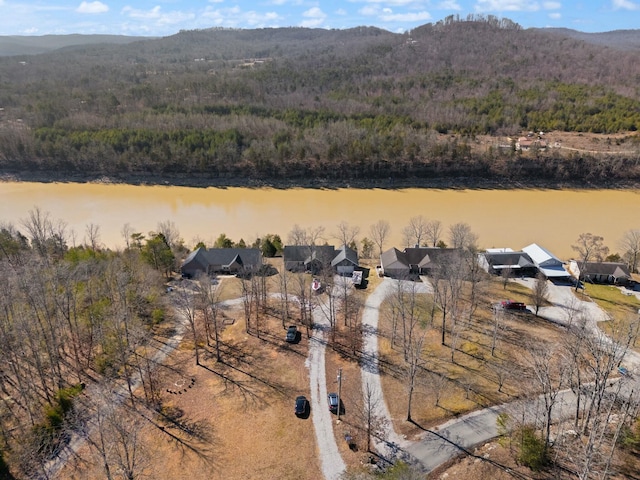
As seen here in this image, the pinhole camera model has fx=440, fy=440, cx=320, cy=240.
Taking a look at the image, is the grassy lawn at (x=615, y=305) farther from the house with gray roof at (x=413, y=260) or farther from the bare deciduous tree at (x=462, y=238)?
the house with gray roof at (x=413, y=260)

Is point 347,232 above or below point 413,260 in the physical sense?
below

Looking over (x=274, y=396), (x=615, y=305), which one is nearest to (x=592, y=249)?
(x=615, y=305)

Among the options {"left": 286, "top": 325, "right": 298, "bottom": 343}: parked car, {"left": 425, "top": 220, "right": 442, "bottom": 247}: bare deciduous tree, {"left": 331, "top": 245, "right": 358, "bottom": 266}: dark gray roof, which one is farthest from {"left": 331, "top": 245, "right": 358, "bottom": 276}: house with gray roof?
{"left": 286, "top": 325, "right": 298, "bottom": 343}: parked car

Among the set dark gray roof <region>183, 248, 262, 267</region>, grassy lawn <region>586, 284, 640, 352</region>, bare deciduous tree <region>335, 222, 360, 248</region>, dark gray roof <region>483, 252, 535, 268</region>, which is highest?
dark gray roof <region>183, 248, 262, 267</region>

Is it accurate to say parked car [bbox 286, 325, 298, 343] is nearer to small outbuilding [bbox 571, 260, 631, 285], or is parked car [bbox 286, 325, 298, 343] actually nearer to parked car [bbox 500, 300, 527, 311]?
parked car [bbox 500, 300, 527, 311]

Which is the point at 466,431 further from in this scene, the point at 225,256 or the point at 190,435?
the point at 225,256

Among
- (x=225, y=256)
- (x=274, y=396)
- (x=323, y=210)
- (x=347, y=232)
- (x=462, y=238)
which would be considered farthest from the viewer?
(x=323, y=210)
